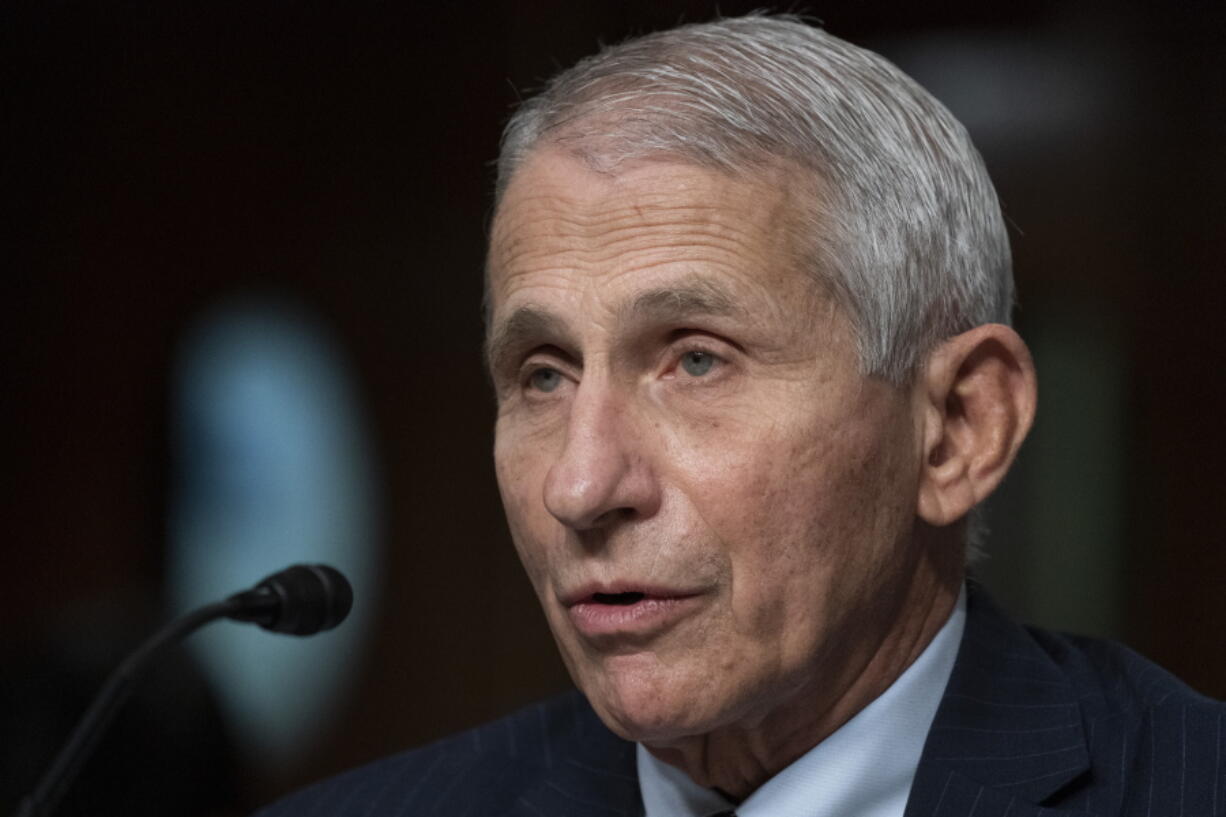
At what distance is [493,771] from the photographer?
199 centimetres

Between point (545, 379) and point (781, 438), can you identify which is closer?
point (781, 438)

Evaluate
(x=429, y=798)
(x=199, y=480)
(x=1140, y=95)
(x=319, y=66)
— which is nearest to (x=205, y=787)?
(x=199, y=480)

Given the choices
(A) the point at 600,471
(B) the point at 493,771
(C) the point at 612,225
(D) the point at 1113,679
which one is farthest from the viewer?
(B) the point at 493,771

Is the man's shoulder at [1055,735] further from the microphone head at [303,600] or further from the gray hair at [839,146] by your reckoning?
the microphone head at [303,600]

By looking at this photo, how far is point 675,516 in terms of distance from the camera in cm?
149

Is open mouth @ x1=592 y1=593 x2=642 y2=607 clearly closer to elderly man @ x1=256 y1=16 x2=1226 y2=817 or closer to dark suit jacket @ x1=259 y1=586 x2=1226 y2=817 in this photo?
elderly man @ x1=256 y1=16 x2=1226 y2=817

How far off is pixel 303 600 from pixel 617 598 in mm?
336

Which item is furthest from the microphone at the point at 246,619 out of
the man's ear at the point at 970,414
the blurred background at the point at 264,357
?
the blurred background at the point at 264,357

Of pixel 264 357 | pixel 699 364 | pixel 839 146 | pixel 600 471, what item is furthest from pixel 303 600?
pixel 264 357

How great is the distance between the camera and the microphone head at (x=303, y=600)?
158 centimetres

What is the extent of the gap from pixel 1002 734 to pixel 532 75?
3258 mm

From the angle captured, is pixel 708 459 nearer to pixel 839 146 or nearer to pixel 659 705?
pixel 659 705

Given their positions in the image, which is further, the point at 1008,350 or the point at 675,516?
the point at 1008,350

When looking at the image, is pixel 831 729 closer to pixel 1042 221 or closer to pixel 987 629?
pixel 987 629
